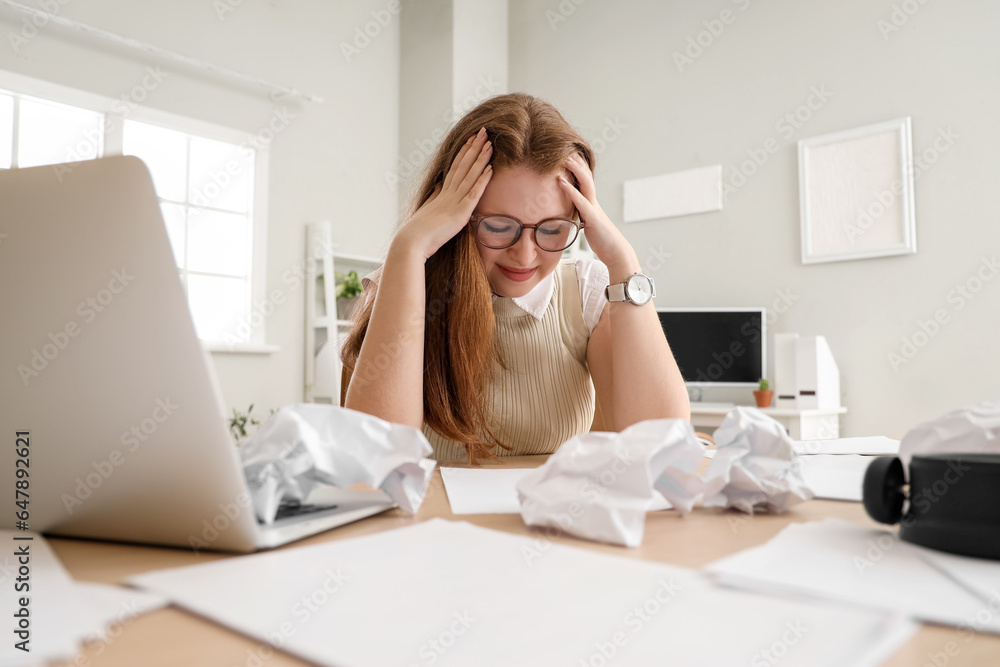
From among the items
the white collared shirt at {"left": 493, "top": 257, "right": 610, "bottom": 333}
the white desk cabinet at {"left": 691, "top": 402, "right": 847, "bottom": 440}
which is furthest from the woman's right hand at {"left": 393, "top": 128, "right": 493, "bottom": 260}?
the white desk cabinet at {"left": 691, "top": 402, "right": 847, "bottom": 440}

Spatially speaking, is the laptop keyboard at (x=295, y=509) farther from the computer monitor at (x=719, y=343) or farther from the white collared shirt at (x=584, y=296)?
the computer monitor at (x=719, y=343)

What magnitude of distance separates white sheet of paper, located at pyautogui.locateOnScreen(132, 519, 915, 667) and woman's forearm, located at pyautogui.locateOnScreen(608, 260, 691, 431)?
658 mm

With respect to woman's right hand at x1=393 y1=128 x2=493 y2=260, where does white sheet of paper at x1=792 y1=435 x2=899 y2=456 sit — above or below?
below

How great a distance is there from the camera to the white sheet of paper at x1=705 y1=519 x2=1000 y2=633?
32 centimetres

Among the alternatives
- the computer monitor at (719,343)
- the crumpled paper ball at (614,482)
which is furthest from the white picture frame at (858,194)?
the crumpled paper ball at (614,482)

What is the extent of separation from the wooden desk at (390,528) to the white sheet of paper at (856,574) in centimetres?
2

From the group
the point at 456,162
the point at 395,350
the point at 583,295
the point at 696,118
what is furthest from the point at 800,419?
the point at 395,350

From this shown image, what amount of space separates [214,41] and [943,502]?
3.51m

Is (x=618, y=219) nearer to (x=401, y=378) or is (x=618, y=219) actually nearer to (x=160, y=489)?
(x=401, y=378)

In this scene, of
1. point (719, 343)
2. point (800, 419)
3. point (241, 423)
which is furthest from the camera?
point (719, 343)

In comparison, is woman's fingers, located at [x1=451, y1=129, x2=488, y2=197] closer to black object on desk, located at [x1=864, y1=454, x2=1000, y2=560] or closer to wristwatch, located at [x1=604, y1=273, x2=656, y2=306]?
wristwatch, located at [x1=604, y1=273, x2=656, y2=306]

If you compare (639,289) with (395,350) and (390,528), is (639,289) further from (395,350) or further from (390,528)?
(390,528)

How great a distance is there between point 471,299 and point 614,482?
2.30 ft

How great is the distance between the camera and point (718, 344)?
3.18m
